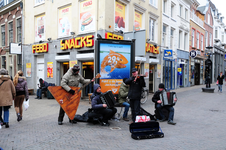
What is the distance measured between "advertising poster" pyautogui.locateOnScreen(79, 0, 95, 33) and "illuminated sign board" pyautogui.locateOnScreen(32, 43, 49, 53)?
3601 mm

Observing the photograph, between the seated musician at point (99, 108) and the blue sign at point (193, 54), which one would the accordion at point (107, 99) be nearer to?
the seated musician at point (99, 108)

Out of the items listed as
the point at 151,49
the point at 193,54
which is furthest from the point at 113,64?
the point at 193,54

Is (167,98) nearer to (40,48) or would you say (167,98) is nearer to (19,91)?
(19,91)

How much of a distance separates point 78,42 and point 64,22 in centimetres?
220

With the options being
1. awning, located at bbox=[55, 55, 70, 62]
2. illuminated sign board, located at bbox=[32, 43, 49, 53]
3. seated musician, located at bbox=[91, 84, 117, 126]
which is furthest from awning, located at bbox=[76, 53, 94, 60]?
seated musician, located at bbox=[91, 84, 117, 126]

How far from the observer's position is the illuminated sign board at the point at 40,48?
1436cm

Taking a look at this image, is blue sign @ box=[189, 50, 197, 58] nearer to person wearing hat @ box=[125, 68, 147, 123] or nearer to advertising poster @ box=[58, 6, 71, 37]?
advertising poster @ box=[58, 6, 71, 37]

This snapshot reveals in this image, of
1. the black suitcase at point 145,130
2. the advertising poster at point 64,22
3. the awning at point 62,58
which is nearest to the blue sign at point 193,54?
the advertising poster at point 64,22

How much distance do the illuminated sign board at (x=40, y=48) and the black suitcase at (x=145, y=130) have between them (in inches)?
438

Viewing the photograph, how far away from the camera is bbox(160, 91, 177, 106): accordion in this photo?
21.9 feet

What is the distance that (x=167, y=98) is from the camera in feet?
22.2

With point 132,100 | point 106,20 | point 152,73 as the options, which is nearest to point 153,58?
point 152,73

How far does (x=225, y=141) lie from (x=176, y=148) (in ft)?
4.62

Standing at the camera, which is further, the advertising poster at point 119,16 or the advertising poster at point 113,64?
the advertising poster at point 119,16
